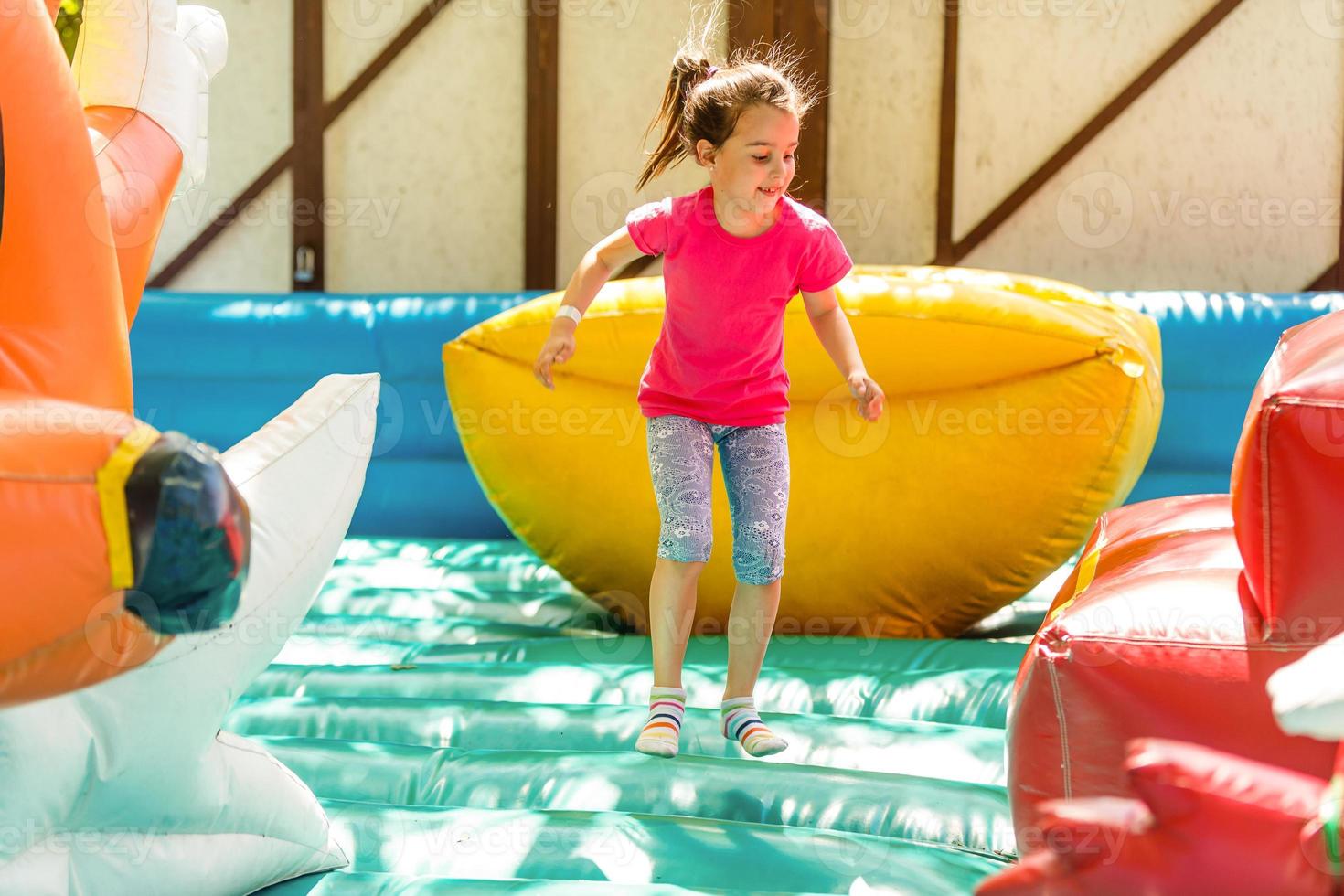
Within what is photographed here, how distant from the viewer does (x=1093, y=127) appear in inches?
170

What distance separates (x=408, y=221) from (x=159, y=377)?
1654 millimetres

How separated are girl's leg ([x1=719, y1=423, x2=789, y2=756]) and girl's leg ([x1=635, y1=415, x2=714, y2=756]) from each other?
1.6 inches

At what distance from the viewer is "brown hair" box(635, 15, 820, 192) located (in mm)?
1620

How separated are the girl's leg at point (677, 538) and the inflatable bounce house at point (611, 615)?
0.10 m

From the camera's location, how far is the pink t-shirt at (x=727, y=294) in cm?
168

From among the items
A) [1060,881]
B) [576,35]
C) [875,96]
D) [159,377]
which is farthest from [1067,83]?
[1060,881]

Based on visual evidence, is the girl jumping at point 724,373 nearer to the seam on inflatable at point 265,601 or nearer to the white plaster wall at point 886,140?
the seam on inflatable at point 265,601

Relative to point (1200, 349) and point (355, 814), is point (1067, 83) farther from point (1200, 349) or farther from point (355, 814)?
point (355, 814)

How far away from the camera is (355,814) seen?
4.49 feet

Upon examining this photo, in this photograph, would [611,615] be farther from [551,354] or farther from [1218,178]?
[1218,178]

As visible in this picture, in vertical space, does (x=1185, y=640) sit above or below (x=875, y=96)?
below

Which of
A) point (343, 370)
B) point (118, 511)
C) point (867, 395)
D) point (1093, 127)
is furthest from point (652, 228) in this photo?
point (1093, 127)

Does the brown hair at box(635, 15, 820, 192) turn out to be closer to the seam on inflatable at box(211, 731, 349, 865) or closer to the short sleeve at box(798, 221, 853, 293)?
the short sleeve at box(798, 221, 853, 293)

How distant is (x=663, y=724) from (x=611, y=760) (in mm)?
90
